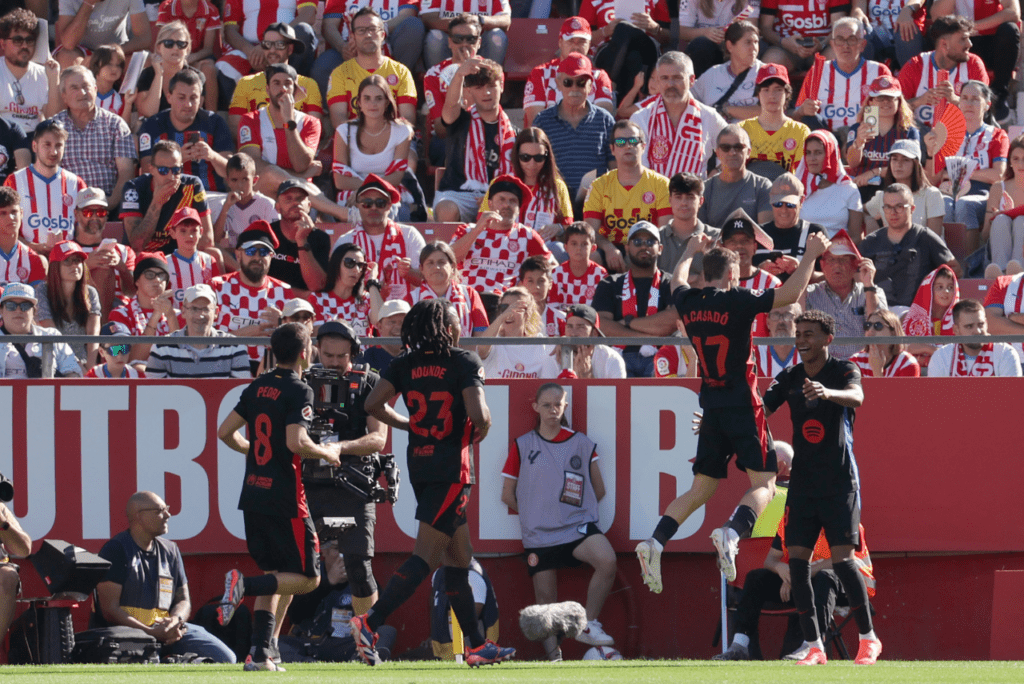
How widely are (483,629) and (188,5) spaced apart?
25.1ft

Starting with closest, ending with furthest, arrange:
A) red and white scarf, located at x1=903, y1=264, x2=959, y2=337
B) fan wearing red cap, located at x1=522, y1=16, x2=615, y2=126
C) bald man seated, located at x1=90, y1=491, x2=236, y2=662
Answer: bald man seated, located at x1=90, y1=491, x2=236, y2=662 < red and white scarf, located at x1=903, y1=264, x2=959, y2=337 < fan wearing red cap, located at x1=522, y1=16, x2=615, y2=126

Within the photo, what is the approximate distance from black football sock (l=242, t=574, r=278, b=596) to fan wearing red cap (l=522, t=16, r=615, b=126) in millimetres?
6485

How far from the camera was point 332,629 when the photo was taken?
8.87m

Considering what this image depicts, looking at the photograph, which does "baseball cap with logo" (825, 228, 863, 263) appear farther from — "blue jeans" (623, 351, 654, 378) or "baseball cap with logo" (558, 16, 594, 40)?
"baseball cap with logo" (558, 16, 594, 40)

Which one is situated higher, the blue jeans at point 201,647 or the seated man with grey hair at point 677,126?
the seated man with grey hair at point 677,126

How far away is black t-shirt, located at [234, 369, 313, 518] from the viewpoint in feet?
23.7

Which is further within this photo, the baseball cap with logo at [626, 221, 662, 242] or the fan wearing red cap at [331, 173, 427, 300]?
the fan wearing red cap at [331, 173, 427, 300]

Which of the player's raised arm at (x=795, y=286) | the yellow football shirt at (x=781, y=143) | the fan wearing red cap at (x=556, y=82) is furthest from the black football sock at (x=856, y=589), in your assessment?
the fan wearing red cap at (x=556, y=82)

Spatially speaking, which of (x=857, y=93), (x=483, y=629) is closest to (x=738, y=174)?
(x=857, y=93)

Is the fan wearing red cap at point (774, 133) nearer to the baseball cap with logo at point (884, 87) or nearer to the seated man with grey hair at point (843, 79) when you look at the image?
the baseball cap with logo at point (884, 87)

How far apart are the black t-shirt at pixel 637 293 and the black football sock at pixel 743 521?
2683mm

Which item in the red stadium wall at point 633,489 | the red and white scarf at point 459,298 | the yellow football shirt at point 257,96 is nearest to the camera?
the red stadium wall at point 633,489

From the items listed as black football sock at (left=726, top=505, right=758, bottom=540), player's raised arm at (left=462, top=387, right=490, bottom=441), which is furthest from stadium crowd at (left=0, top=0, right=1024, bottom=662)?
player's raised arm at (left=462, top=387, right=490, bottom=441)

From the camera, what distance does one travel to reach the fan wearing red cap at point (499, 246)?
10594 mm
